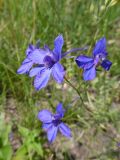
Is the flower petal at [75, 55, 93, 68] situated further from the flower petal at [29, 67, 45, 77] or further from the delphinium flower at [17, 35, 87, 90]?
the flower petal at [29, 67, 45, 77]

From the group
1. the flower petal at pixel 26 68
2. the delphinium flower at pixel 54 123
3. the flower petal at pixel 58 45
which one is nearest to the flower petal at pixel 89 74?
the flower petal at pixel 58 45

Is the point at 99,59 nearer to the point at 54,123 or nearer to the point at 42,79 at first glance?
the point at 42,79

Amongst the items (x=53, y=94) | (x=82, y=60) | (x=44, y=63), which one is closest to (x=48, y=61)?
(x=44, y=63)

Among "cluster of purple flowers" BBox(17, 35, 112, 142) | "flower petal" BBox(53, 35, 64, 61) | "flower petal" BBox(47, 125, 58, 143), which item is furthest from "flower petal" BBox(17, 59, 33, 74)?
"flower petal" BBox(47, 125, 58, 143)

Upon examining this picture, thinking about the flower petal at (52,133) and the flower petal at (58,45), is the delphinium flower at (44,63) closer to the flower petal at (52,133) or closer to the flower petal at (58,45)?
the flower petal at (58,45)

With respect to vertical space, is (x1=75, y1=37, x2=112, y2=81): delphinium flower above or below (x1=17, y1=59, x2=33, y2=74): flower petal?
below

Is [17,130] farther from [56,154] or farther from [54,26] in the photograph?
[54,26]
